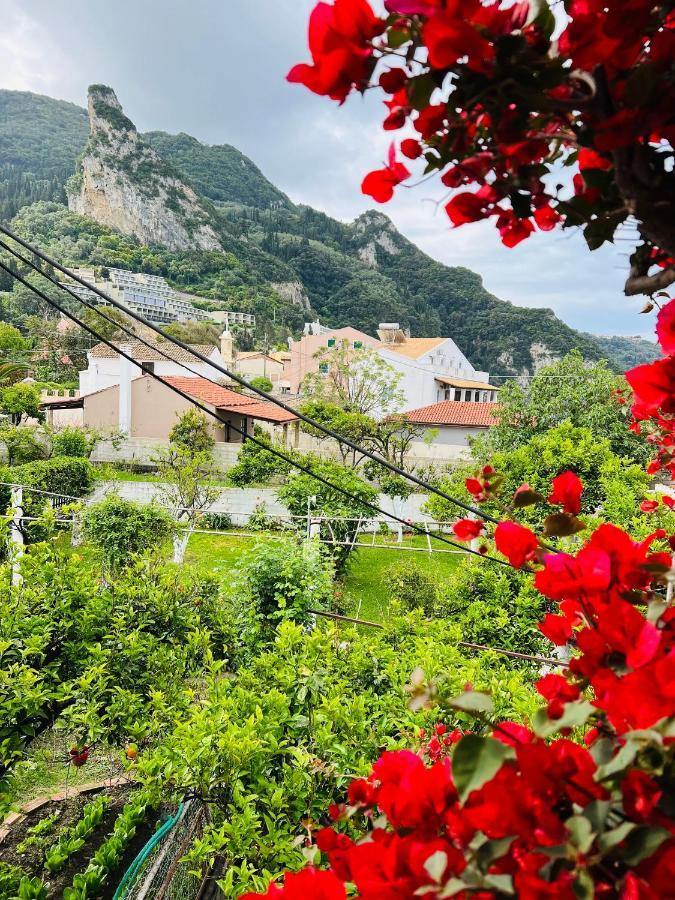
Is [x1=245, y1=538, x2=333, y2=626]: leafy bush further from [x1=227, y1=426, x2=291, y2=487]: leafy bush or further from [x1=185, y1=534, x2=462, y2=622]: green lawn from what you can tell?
[x1=227, y1=426, x2=291, y2=487]: leafy bush

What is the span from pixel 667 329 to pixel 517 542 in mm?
266

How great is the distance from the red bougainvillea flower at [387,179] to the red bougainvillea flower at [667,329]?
0.27 m

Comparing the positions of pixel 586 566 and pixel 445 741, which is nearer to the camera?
pixel 586 566

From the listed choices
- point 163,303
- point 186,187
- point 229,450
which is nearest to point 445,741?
point 229,450

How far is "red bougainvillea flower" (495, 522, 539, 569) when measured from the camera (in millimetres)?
637

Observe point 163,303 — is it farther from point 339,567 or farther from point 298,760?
point 298,760

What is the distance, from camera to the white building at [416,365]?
24.9m

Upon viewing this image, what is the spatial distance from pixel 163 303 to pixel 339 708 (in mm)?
58253

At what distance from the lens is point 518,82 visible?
1.47ft

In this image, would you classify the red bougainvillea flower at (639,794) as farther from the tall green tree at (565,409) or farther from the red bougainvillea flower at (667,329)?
the tall green tree at (565,409)

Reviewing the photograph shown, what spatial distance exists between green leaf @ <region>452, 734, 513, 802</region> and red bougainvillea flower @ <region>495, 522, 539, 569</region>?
0.26m

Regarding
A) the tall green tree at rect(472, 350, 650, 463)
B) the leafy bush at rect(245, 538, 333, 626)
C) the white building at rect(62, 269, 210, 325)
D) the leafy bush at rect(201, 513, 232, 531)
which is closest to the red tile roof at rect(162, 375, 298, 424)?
the leafy bush at rect(201, 513, 232, 531)

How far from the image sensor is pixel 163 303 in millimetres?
55625

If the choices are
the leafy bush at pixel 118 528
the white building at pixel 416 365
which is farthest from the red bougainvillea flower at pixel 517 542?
the white building at pixel 416 365
